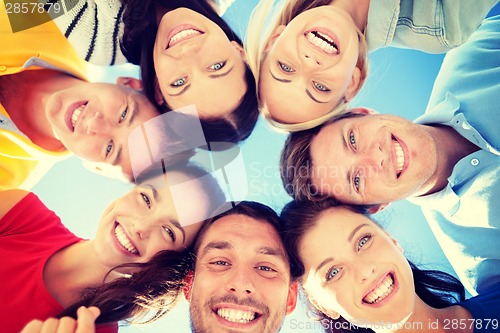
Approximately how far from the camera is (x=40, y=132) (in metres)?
1.16

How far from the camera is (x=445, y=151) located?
3.60ft

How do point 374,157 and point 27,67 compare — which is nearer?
point 374,157

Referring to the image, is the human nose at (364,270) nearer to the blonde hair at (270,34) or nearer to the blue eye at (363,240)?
A: the blue eye at (363,240)

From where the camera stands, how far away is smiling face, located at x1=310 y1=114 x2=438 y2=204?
107 centimetres

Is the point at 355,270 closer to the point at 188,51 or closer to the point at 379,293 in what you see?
the point at 379,293

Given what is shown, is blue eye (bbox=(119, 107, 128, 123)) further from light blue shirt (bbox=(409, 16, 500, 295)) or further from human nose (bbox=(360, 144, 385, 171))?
light blue shirt (bbox=(409, 16, 500, 295))

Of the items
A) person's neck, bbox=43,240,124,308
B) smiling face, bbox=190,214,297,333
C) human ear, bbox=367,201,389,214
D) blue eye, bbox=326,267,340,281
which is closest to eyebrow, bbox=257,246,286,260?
smiling face, bbox=190,214,297,333

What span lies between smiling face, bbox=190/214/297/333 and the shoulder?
1.45 ft

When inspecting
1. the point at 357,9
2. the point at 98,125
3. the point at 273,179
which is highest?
the point at 357,9

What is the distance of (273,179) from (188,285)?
0.30 meters

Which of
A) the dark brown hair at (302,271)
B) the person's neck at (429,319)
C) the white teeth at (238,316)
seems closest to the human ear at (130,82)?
the dark brown hair at (302,271)

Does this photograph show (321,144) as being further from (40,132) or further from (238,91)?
(40,132)

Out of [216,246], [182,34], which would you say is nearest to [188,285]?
[216,246]

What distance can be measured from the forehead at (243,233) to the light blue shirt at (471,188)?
1.05 ft
